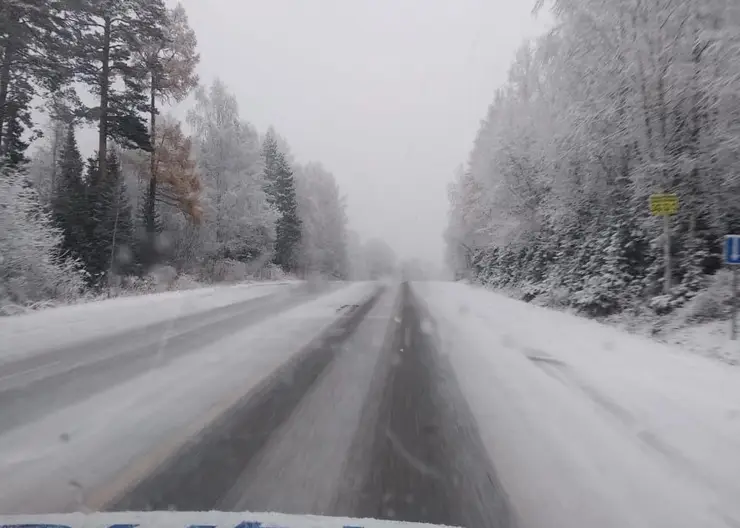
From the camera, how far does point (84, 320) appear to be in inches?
428

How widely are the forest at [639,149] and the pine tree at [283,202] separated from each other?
→ 91.8 feet

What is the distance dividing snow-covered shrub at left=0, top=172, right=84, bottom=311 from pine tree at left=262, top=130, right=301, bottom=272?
90.1 ft

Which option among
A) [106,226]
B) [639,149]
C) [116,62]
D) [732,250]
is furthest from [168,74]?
[732,250]

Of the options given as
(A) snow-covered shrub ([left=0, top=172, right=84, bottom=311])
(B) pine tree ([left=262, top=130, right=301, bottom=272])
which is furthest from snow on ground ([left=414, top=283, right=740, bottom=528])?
(B) pine tree ([left=262, top=130, right=301, bottom=272])

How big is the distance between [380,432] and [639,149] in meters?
11.3

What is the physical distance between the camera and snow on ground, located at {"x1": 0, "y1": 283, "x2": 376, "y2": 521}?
322 cm

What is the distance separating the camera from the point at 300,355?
7.62 meters

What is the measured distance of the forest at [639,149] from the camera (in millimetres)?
9852

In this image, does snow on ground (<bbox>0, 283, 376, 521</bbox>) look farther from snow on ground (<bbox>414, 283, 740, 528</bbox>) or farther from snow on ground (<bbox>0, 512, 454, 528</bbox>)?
snow on ground (<bbox>414, 283, 740, 528</bbox>)

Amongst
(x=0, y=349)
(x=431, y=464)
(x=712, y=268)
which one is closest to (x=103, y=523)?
(x=431, y=464)

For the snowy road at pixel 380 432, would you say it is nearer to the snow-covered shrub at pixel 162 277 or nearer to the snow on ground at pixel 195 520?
the snow on ground at pixel 195 520

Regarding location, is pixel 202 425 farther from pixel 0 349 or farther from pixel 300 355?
pixel 0 349

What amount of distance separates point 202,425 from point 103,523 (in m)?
1.76

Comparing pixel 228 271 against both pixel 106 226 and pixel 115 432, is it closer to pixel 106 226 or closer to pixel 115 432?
pixel 106 226
